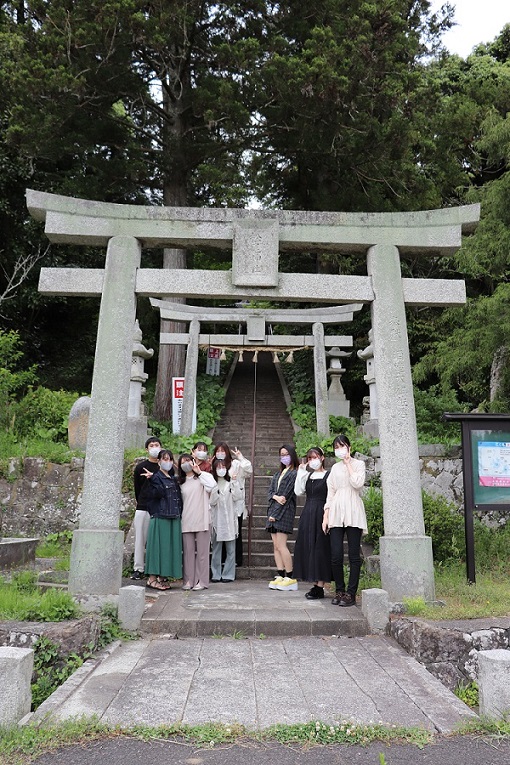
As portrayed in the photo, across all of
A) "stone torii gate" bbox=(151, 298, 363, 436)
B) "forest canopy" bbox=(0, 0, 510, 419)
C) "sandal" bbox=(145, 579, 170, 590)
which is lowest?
"sandal" bbox=(145, 579, 170, 590)

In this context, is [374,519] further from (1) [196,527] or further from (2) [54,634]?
(2) [54,634]

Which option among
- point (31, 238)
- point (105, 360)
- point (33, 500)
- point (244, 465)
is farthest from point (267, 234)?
point (31, 238)

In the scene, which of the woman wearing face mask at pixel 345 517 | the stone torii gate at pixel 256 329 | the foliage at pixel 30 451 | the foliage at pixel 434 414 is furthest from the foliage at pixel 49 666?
the stone torii gate at pixel 256 329

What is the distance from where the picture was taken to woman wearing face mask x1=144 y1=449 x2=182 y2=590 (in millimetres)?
7414

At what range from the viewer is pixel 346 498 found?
21.6 feet

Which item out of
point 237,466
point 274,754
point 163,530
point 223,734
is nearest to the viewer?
point 274,754

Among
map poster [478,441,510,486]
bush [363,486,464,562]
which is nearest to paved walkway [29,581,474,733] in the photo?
map poster [478,441,510,486]

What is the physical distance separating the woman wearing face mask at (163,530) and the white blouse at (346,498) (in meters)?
1.96

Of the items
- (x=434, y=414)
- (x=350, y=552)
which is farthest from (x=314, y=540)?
(x=434, y=414)

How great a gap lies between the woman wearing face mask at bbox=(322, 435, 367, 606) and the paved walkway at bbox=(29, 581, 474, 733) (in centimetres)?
32

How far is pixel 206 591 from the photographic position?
24.6 ft

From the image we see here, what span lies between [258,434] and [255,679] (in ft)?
37.4

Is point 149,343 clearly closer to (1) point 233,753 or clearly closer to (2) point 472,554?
(2) point 472,554

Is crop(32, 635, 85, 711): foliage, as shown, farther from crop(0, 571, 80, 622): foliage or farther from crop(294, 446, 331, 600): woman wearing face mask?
crop(294, 446, 331, 600): woman wearing face mask
